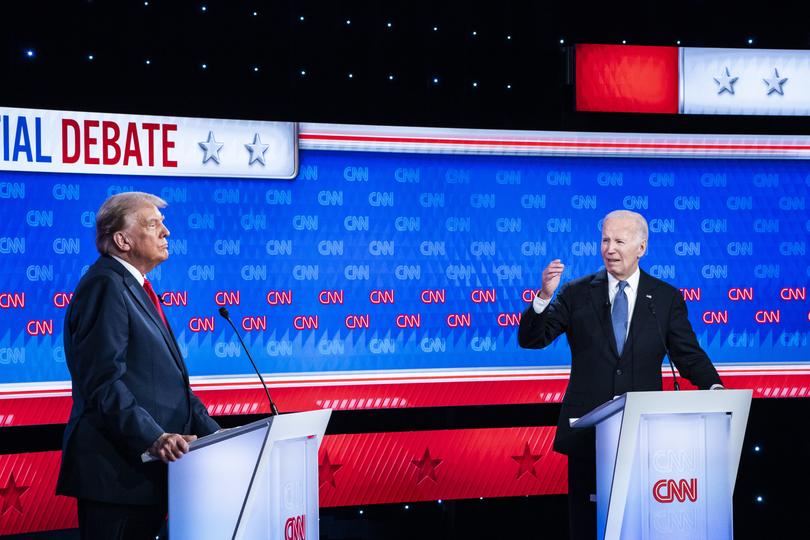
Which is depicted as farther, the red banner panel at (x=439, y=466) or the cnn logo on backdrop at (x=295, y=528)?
the red banner panel at (x=439, y=466)

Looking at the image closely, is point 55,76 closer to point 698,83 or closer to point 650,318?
point 650,318

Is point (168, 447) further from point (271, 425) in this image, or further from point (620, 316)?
point (620, 316)

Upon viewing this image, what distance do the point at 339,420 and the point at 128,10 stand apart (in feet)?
6.90

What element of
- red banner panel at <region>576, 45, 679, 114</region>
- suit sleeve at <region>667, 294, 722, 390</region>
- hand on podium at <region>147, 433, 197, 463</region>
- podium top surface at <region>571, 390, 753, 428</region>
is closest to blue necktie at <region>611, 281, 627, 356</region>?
suit sleeve at <region>667, 294, 722, 390</region>

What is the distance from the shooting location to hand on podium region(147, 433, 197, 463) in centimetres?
233

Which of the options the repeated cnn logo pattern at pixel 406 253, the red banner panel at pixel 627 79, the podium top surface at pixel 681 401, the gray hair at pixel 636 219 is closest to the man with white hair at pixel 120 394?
the podium top surface at pixel 681 401

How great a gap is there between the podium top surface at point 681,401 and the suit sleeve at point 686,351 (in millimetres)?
429

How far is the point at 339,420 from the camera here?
4.34 meters

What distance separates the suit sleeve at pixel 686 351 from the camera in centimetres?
320

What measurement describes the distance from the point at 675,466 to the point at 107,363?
66.3 inches

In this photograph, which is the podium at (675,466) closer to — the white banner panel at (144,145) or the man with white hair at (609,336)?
the man with white hair at (609,336)

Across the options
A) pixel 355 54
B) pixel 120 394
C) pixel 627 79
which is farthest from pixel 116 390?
pixel 627 79

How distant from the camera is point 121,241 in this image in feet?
8.42

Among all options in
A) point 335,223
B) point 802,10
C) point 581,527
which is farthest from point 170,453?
point 802,10
